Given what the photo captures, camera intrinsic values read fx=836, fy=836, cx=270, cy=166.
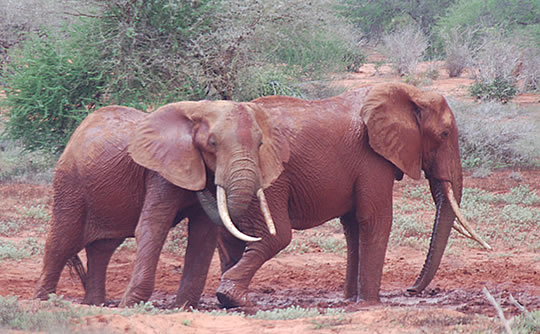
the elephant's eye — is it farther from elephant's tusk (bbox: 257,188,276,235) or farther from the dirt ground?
the dirt ground

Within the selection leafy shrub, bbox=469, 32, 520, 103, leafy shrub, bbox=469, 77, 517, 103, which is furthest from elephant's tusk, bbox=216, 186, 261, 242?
leafy shrub, bbox=469, 77, 517, 103

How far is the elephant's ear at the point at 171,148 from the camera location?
6.62 meters

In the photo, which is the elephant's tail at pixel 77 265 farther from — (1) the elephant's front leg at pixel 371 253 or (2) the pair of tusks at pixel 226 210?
(1) the elephant's front leg at pixel 371 253

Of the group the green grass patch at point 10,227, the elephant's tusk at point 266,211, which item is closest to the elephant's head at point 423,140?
the elephant's tusk at point 266,211

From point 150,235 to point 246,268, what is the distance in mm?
900

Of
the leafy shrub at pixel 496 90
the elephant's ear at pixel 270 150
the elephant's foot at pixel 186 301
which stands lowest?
the elephant's foot at pixel 186 301

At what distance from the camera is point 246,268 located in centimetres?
709


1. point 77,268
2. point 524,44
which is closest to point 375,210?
point 77,268

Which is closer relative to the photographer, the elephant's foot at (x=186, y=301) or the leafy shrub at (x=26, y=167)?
the elephant's foot at (x=186, y=301)

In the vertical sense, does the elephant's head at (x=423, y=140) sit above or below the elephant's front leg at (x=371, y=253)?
above

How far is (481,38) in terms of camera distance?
2606 centimetres

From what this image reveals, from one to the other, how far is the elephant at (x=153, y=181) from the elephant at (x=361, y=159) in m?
0.50

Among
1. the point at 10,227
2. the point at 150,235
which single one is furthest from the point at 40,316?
the point at 10,227

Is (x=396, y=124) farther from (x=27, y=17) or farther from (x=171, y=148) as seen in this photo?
(x=27, y=17)
